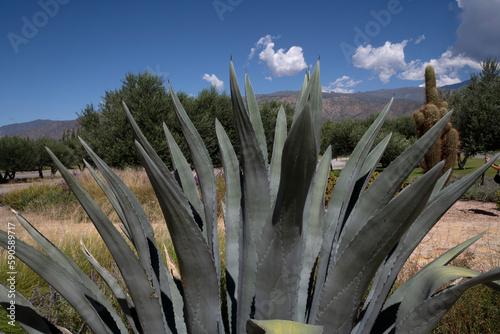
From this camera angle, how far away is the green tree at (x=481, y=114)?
17094 mm

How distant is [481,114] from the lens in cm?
1739

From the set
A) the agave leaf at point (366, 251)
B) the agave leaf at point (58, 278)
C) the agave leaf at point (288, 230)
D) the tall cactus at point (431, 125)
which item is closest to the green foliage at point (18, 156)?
the tall cactus at point (431, 125)

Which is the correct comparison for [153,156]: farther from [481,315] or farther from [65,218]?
[65,218]

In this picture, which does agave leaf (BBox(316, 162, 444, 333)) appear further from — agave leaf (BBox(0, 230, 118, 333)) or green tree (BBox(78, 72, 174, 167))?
green tree (BBox(78, 72, 174, 167))

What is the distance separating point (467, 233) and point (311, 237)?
5.57 m

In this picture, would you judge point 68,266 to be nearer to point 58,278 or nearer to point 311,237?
point 58,278

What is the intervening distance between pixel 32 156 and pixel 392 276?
24559mm

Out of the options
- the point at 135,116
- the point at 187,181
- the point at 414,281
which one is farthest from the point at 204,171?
the point at 135,116

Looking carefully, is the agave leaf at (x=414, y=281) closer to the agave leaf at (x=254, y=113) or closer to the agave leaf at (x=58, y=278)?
the agave leaf at (x=254, y=113)

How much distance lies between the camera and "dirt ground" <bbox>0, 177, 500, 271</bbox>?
3924 mm

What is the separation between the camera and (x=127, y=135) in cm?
1398

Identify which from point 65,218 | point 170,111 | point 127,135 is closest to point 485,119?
point 170,111

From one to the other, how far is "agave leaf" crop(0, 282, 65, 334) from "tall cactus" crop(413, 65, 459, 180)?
10.8 metres

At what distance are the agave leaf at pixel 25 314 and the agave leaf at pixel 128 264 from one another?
316 millimetres
